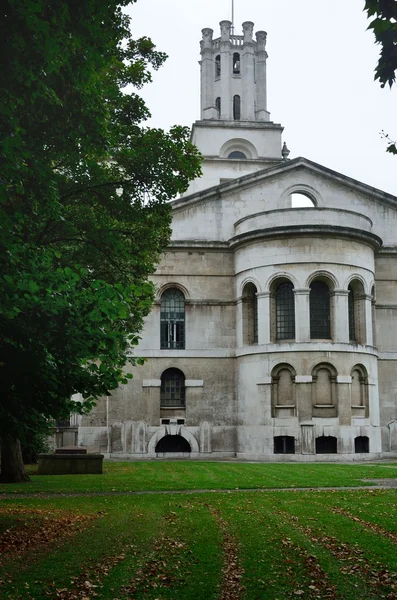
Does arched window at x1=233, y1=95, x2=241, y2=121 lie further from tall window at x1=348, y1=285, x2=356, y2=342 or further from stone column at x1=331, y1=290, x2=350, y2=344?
stone column at x1=331, y1=290, x2=350, y2=344

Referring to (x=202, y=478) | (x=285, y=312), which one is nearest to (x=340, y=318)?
(x=285, y=312)

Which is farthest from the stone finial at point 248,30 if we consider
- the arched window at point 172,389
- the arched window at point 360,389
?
the arched window at point 360,389

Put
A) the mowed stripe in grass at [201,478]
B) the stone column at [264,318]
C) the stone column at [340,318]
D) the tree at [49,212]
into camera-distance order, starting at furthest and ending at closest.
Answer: the stone column at [264,318], the stone column at [340,318], the mowed stripe in grass at [201,478], the tree at [49,212]

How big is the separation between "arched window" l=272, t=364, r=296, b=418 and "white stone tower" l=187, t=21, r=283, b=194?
715 inches

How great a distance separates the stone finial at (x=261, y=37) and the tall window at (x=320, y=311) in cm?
2359

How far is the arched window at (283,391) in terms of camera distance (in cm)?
3281

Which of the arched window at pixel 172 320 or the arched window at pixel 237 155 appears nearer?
the arched window at pixel 172 320

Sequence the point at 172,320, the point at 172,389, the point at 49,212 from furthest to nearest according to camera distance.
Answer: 1. the point at 172,320
2. the point at 172,389
3. the point at 49,212

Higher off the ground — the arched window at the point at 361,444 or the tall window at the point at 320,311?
the tall window at the point at 320,311

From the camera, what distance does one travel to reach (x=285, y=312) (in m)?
33.9

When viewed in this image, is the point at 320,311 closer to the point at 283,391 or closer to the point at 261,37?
the point at 283,391

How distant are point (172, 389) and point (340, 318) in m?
9.03

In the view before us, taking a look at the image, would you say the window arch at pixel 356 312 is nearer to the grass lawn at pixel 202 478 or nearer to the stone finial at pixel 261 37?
the grass lawn at pixel 202 478

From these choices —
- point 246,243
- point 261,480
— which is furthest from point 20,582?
point 246,243
